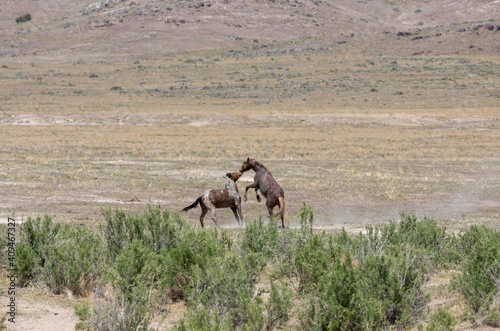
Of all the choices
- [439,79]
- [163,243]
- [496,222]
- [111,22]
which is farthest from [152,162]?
[111,22]

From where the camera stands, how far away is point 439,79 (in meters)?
74.6

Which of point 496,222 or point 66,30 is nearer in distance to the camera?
point 496,222

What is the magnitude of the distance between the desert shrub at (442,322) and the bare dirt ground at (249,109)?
4.08 metres

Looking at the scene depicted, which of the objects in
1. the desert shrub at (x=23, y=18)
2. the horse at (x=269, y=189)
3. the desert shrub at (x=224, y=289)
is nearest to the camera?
the desert shrub at (x=224, y=289)

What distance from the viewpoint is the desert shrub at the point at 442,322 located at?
610 centimetres

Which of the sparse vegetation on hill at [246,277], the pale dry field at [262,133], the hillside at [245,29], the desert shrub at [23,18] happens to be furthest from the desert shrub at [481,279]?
the desert shrub at [23,18]

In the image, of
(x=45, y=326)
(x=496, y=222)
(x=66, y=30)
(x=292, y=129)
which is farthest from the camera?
(x=66, y=30)

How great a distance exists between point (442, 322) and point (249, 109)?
52281 mm

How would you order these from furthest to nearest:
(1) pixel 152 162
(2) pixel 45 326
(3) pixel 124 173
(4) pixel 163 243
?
1. (1) pixel 152 162
2. (3) pixel 124 173
3. (4) pixel 163 243
4. (2) pixel 45 326

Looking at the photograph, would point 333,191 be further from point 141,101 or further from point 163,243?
point 141,101

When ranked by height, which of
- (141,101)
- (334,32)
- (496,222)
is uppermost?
(334,32)

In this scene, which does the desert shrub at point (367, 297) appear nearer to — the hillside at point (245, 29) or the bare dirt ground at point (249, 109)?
the bare dirt ground at point (249, 109)

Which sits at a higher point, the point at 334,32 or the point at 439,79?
the point at 334,32

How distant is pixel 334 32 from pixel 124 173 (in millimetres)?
94706
